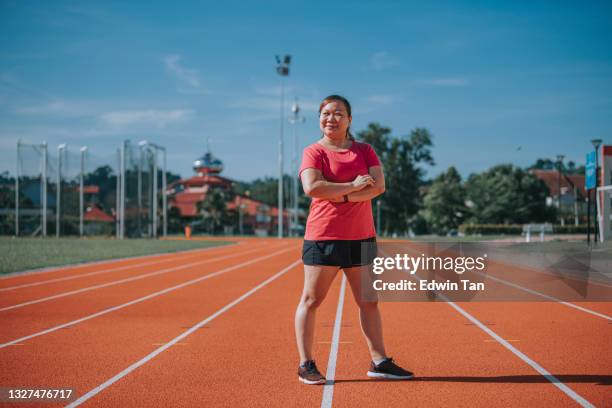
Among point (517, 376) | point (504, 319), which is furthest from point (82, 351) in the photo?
point (504, 319)

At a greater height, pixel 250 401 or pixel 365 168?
pixel 365 168

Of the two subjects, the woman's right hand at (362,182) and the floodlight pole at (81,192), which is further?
the floodlight pole at (81,192)

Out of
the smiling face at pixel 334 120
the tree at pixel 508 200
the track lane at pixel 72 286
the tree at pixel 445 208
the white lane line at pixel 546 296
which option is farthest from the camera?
the tree at pixel 445 208

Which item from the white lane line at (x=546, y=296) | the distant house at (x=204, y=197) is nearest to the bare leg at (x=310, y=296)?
the white lane line at (x=546, y=296)

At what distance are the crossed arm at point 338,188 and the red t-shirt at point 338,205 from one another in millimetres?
78

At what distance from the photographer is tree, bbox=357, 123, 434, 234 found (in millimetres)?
73875

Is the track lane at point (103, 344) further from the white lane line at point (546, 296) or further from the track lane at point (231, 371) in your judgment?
the white lane line at point (546, 296)

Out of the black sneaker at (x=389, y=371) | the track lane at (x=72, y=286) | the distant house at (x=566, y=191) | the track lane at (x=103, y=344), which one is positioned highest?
the distant house at (x=566, y=191)

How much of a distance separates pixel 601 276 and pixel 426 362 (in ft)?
27.7

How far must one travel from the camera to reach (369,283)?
425 cm

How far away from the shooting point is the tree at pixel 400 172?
242 feet

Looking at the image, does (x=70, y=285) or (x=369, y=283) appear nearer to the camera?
(x=369, y=283)

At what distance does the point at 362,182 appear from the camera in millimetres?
3941

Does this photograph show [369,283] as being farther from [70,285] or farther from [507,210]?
[507,210]
